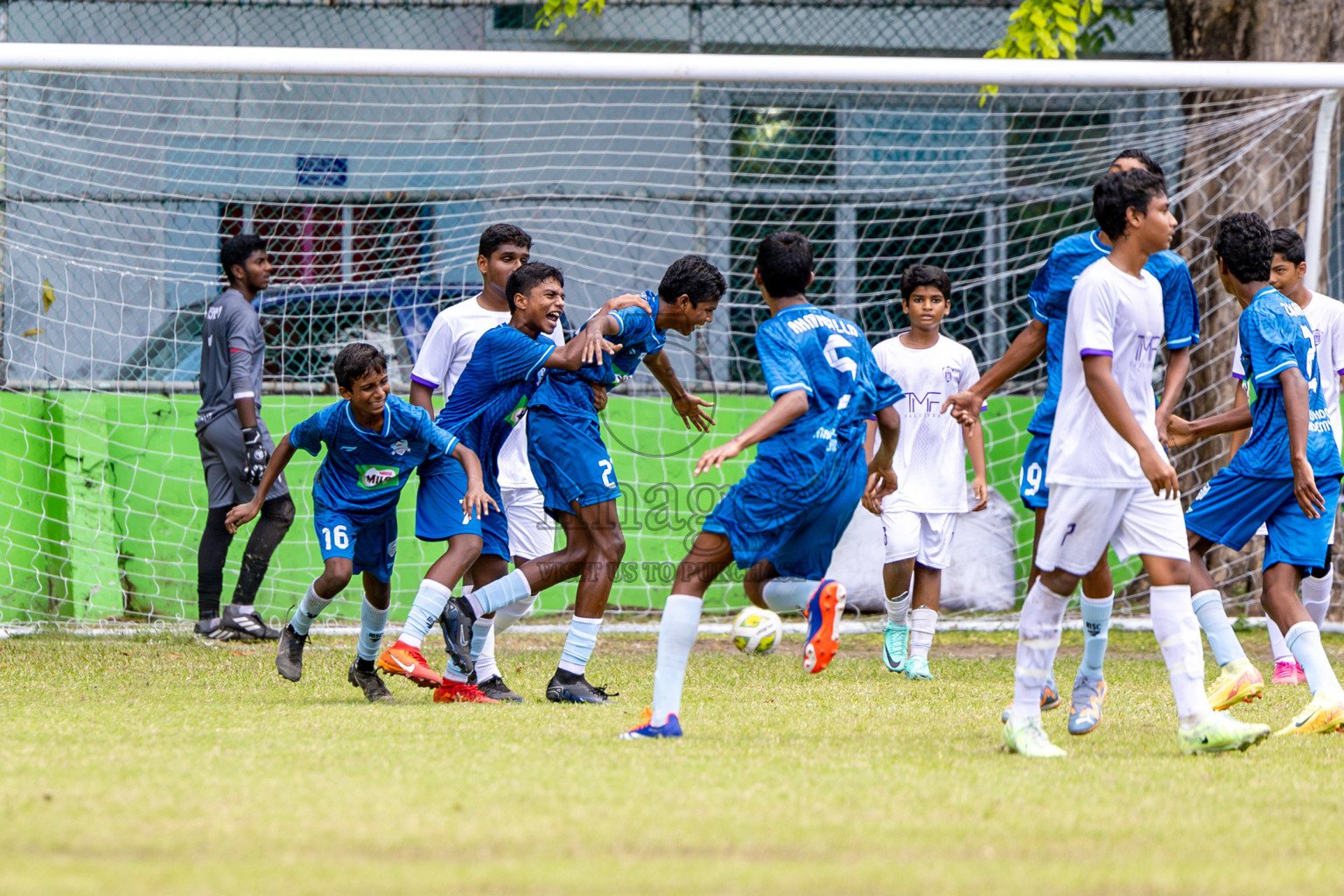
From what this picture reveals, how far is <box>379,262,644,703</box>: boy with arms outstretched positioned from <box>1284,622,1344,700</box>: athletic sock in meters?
2.71

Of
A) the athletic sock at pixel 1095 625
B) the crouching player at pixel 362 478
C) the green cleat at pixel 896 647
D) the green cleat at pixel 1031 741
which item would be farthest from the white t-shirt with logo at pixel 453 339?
the green cleat at pixel 1031 741

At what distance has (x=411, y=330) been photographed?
Result: 29.2 feet

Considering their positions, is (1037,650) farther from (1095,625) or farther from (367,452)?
(367,452)

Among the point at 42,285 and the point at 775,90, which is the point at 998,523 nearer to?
the point at 775,90

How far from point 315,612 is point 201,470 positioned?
375cm

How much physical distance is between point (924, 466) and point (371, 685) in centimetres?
295

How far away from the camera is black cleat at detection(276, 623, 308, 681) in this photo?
5461mm

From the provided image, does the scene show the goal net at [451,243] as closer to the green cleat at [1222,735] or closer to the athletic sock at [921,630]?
the athletic sock at [921,630]

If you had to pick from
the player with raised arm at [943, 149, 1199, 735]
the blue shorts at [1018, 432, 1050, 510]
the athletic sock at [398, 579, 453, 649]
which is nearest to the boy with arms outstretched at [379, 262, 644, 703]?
the athletic sock at [398, 579, 453, 649]

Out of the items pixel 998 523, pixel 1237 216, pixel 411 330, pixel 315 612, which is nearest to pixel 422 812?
pixel 315 612

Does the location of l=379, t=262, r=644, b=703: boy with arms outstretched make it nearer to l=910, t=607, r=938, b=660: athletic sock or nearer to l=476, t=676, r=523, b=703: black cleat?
l=476, t=676, r=523, b=703: black cleat

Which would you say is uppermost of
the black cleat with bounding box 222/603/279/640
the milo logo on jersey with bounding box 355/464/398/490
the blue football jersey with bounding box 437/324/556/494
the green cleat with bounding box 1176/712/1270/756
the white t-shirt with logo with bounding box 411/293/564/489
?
the white t-shirt with logo with bounding box 411/293/564/489

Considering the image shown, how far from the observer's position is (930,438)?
679 cm

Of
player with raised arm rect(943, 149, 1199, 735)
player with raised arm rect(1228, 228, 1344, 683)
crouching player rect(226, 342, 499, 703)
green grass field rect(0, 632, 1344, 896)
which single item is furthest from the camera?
player with raised arm rect(1228, 228, 1344, 683)
